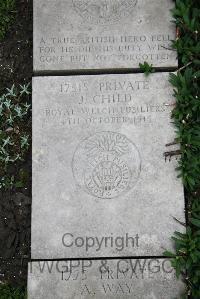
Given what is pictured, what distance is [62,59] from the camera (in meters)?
4.09

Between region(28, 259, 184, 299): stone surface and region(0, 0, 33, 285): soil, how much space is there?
0.95ft

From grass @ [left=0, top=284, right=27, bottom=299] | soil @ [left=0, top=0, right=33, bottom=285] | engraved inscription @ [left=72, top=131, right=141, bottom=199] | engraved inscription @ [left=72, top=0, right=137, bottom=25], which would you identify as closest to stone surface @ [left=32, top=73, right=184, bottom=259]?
engraved inscription @ [left=72, top=131, right=141, bottom=199]

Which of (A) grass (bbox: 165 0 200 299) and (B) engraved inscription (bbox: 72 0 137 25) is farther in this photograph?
(B) engraved inscription (bbox: 72 0 137 25)

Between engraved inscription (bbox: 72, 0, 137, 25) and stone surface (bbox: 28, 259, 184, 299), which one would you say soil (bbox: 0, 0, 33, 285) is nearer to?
stone surface (bbox: 28, 259, 184, 299)

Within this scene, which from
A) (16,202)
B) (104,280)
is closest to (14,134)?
(16,202)

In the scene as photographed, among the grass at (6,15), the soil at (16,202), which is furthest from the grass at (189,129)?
the grass at (6,15)

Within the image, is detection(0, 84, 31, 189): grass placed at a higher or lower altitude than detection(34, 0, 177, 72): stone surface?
lower

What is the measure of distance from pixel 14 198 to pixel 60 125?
712 millimetres

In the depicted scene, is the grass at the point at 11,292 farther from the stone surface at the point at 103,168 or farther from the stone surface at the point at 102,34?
the stone surface at the point at 102,34

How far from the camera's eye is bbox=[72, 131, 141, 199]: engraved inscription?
152 inches

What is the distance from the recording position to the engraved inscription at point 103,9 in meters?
4.14

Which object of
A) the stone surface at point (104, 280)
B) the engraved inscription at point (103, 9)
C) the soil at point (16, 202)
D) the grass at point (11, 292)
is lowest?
the grass at point (11, 292)

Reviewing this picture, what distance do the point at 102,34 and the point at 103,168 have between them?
1.10 m

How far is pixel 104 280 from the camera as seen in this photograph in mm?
3734
